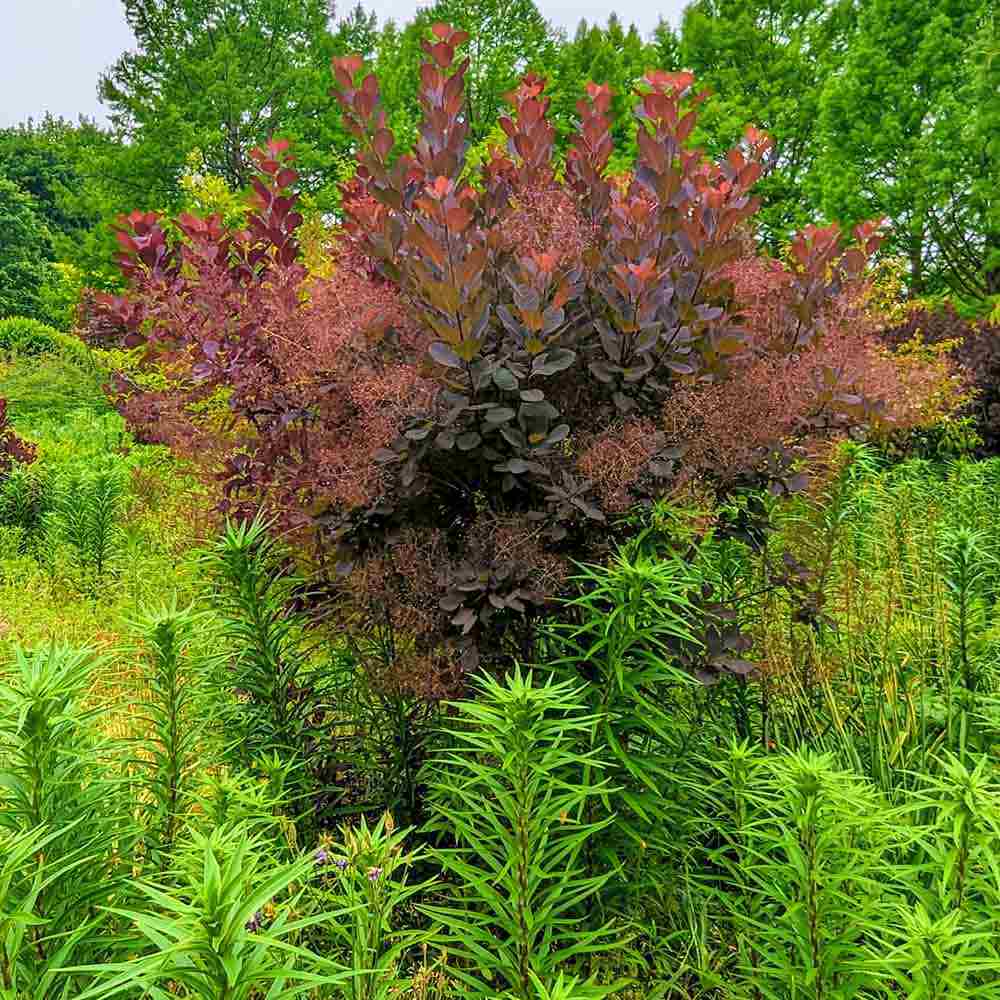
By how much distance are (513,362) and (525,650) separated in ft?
2.80

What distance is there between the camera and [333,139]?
22.0 meters

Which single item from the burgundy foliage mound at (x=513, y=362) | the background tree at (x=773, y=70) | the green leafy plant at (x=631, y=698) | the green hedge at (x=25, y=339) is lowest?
the green leafy plant at (x=631, y=698)

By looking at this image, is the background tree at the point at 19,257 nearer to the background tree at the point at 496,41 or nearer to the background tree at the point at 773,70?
the background tree at the point at 496,41

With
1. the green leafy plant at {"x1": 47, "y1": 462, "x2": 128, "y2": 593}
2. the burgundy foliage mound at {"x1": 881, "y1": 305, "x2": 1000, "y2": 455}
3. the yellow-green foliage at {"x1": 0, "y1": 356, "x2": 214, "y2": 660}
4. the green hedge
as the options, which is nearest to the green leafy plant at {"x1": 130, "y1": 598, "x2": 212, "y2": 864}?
the yellow-green foliage at {"x1": 0, "y1": 356, "x2": 214, "y2": 660}

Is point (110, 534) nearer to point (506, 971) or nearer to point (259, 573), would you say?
point (259, 573)

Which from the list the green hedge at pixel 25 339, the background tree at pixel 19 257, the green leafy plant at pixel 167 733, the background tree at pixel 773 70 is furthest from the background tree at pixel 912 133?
the background tree at pixel 19 257

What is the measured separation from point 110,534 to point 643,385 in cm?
532

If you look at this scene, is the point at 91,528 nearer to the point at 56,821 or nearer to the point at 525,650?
the point at 525,650

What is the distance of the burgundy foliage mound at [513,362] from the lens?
7.14 feet

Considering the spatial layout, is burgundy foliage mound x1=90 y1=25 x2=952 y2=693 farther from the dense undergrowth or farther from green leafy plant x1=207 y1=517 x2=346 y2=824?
green leafy plant x1=207 y1=517 x2=346 y2=824

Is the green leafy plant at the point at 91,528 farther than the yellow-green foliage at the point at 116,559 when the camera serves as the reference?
Yes

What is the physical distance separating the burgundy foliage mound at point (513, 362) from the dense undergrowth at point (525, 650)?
1 centimetres

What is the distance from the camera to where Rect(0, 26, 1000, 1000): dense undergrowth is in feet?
4.42

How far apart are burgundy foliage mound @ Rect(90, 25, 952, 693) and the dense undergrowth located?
15mm
